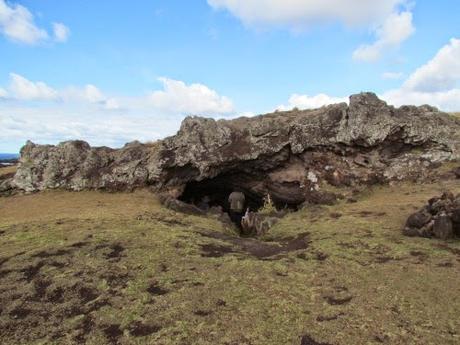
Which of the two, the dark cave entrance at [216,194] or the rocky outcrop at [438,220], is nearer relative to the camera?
the rocky outcrop at [438,220]

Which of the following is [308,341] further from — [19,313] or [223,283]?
[19,313]

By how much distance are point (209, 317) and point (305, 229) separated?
11696 mm

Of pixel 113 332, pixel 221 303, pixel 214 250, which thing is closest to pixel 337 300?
pixel 221 303

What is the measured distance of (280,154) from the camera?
109ft

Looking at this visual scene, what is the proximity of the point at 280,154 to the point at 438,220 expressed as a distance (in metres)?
16.4

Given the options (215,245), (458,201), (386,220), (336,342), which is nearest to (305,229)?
(386,220)

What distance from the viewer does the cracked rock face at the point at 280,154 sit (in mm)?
31031

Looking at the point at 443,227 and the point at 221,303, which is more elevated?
the point at 443,227

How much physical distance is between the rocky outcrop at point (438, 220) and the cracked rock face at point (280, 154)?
11.2m

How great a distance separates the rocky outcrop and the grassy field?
632mm

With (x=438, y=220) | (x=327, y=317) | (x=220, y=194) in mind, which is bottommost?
(x=327, y=317)

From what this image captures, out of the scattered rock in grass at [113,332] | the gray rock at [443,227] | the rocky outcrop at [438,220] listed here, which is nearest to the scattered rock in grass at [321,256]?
the rocky outcrop at [438,220]

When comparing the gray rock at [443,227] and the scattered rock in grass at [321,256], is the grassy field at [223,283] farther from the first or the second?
the gray rock at [443,227]

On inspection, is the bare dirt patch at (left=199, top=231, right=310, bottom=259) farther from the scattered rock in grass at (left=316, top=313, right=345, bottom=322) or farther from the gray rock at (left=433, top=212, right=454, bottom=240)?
the scattered rock in grass at (left=316, top=313, right=345, bottom=322)
